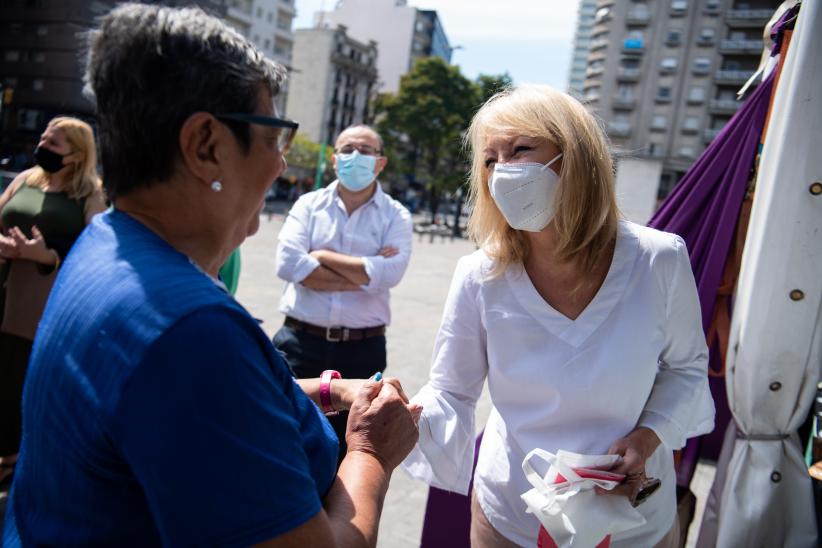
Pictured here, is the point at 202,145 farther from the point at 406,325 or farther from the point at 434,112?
the point at 434,112

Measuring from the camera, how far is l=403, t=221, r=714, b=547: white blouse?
1.81 meters

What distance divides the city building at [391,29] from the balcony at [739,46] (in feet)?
115

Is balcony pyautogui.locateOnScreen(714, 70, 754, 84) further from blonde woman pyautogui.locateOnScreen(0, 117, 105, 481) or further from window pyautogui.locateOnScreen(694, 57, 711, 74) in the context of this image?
blonde woman pyautogui.locateOnScreen(0, 117, 105, 481)

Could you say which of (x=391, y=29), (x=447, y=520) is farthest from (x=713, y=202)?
(x=391, y=29)

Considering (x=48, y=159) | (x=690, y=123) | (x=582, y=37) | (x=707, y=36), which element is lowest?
(x=48, y=159)

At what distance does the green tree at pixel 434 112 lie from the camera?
42.4m

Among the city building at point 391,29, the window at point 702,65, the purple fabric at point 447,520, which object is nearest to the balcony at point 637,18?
the window at point 702,65

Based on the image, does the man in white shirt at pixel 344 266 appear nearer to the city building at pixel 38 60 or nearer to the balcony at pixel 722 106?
the city building at pixel 38 60

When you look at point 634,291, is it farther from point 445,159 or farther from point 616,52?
point 616,52

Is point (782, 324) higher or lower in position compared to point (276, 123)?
lower

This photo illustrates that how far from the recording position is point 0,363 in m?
3.55

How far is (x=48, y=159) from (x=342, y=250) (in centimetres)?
171

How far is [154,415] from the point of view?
90 cm

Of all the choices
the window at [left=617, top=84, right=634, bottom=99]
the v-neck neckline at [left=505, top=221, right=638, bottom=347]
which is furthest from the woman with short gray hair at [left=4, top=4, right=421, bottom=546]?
the window at [left=617, top=84, right=634, bottom=99]
